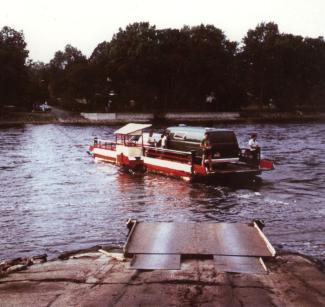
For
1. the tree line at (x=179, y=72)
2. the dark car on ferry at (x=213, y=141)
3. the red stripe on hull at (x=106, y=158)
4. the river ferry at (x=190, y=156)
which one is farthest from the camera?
the tree line at (x=179, y=72)

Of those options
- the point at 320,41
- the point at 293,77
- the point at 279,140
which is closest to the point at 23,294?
the point at 279,140

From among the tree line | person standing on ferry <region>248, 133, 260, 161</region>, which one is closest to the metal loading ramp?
person standing on ferry <region>248, 133, 260, 161</region>

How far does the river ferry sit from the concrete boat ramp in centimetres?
1367

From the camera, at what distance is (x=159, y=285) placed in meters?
12.3

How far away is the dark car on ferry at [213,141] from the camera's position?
31.7 meters

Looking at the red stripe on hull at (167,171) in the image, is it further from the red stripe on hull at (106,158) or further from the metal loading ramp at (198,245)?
the metal loading ramp at (198,245)

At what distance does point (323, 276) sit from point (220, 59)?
108 metres

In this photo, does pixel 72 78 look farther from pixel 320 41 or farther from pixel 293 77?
pixel 320 41

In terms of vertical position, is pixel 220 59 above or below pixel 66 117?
above

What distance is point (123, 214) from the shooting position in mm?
24062

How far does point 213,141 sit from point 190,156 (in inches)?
64.2

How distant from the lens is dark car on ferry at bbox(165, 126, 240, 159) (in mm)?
31669

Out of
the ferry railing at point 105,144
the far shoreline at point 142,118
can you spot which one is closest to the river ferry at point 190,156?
the ferry railing at point 105,144

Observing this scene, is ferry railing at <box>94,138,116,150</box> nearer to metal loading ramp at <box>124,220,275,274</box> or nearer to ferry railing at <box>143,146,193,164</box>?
ferry railing at <box>143,146,193,164</box>
